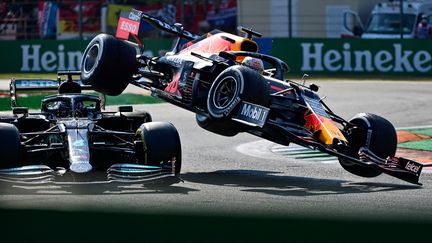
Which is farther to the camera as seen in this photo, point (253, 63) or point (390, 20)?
point (390, 20)

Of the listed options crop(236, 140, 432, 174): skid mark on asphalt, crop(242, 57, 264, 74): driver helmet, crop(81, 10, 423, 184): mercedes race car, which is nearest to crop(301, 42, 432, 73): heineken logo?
crop(236, 140, 432, 174): skid mark on asphalt

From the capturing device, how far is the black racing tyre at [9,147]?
33.2 ft

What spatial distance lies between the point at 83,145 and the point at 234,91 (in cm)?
185

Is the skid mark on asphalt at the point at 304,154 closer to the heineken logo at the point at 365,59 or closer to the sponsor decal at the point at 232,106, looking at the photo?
the sponsor decal at the point at 232,106

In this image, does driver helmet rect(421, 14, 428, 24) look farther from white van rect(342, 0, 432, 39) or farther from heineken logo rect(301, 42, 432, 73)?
heineken logo rect(301, 42, 432, 73)

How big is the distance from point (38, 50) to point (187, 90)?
1672 centimetres

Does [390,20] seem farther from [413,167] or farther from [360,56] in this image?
[413,167]

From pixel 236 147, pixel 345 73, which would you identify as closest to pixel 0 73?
pixel 345 73

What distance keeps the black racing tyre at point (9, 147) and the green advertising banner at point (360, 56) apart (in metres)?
19.0

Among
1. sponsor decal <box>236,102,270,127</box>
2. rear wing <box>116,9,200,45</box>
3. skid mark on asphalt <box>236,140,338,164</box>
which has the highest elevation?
rear wing <box>116,9,200,45</box>

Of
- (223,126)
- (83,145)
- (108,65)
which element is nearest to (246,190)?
(223,126)

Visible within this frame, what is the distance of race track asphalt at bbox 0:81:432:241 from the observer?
8252 millimetres

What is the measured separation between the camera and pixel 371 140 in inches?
450

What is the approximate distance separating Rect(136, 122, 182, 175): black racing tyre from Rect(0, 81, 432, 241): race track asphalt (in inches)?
12.1
